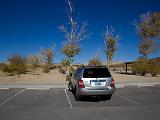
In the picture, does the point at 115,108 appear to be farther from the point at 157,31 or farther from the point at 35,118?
the point at 157,31

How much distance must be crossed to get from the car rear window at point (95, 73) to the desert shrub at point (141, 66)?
26212 millimetres

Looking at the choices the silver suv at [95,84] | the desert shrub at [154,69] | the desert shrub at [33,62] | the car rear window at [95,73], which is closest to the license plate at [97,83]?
the silver suv at [95,84]

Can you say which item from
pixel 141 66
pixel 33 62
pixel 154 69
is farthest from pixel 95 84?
pixel 33 62

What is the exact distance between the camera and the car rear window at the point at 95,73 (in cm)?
1504

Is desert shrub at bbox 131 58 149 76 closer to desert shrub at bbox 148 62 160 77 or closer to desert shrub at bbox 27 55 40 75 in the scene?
desert shrub at bbox 148 62 160 77

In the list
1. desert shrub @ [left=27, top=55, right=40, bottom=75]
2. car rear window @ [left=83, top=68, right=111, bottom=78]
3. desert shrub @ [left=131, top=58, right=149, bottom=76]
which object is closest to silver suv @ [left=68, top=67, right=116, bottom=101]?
car rear window @ [left=83, top=68, right=111, bottom=78]

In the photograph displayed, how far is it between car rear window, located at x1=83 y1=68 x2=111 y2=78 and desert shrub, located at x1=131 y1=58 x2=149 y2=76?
2621cm

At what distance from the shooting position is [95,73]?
1514 centimetres

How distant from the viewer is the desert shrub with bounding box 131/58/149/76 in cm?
4047

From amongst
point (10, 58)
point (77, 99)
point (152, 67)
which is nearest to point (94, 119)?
point (77, 99)

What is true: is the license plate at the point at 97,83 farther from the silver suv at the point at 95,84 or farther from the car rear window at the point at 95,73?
the car rear window at the point at 95,73

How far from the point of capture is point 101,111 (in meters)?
11.7

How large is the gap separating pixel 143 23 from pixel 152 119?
34796mm

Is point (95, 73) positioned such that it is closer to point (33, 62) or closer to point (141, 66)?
point (141, 66)
